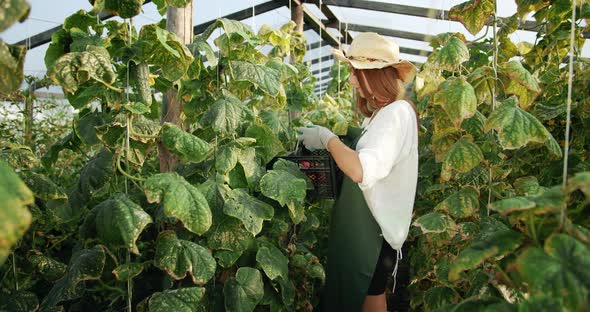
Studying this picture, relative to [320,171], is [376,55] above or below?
above

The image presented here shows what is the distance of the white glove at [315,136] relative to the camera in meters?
1.80

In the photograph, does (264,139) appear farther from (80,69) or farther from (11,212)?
(11,212)

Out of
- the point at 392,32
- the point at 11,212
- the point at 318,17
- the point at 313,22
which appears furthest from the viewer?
the point at 392,32

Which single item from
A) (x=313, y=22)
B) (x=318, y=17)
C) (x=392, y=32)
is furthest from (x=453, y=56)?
(x=392, y=32)

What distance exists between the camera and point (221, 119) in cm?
150

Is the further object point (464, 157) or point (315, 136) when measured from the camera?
point (315, 136)

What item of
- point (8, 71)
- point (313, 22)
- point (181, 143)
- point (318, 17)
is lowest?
point (181, 143)

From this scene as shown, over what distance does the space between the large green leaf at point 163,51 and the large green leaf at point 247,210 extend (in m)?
0.41

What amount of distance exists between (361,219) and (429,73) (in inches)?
23.3

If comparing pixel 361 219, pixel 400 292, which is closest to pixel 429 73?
pixel 361 219

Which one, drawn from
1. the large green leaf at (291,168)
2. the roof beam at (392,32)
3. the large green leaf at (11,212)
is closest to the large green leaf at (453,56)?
the large green leaf at (291,168)

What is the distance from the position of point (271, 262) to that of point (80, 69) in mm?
936

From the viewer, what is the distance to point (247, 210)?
1535mm

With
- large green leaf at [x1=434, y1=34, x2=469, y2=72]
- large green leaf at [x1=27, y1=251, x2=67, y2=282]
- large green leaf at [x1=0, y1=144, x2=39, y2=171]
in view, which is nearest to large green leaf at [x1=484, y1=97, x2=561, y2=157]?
large green leaf at [x1=434, y1=34, x2=469, y2=72]
